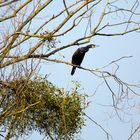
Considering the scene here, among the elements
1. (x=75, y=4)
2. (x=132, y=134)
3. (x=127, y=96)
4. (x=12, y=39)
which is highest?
(x=75, y=4)


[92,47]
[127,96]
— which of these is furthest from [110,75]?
[92,47]

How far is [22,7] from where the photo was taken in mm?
5809

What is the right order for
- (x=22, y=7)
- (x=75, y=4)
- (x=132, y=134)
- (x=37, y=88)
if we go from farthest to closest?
(x=37, y=88), (x=75, y=4), (x=22, y=7), (x=132, y=134)

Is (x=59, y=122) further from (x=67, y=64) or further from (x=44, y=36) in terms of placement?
(x=44, y=36)

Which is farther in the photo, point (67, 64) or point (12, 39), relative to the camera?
Result: point (67, 64)

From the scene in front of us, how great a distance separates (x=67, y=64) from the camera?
633 centimetres

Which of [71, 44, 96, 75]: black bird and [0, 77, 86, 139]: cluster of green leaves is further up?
[71, 44, 96, 75]: black bird

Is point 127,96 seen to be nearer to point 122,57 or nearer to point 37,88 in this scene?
point 122,57

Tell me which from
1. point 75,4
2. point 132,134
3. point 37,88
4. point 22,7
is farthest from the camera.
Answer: point 37,88

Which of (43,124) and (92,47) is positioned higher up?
(92,47)

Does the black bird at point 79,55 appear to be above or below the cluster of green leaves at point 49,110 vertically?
above

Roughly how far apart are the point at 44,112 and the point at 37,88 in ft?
1.36

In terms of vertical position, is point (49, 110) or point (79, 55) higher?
point (79, 55)

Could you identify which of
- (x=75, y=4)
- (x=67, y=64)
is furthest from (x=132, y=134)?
(x=75, y=4)
